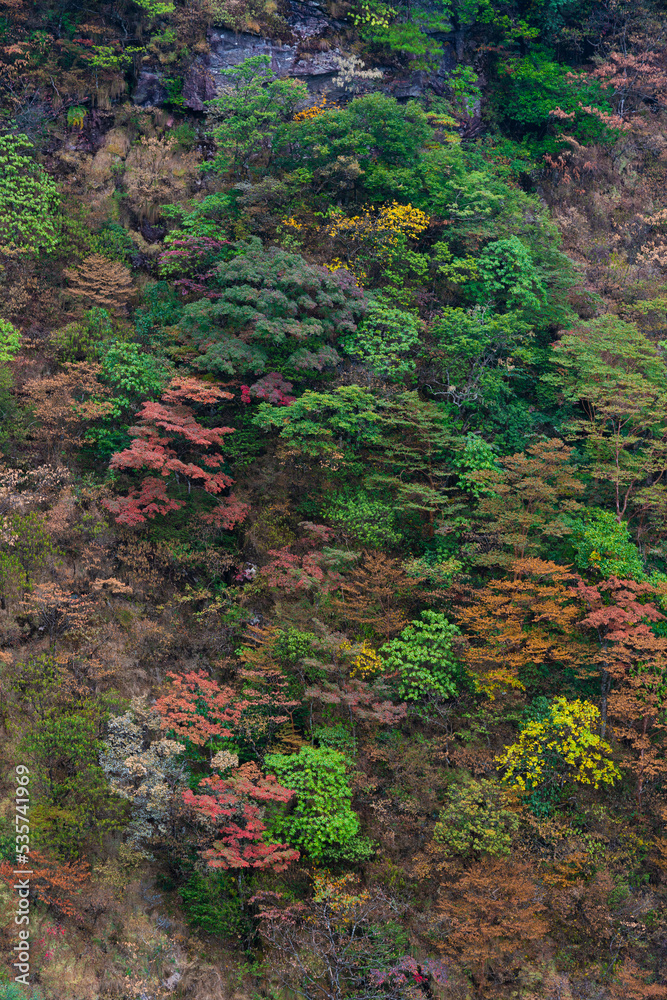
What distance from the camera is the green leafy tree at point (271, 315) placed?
16.2m

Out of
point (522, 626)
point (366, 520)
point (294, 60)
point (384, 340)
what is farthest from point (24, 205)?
point (522, 626)

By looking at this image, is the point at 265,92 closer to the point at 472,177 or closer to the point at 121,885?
the point at 472,177

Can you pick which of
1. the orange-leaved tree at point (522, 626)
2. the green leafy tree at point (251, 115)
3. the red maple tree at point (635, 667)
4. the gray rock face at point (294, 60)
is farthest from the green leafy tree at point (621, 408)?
the gray rock face at point (294, 60)

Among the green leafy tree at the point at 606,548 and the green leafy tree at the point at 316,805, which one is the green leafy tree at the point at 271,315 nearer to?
the green leafy tree at the point at 606,548

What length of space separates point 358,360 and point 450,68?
38.7ft

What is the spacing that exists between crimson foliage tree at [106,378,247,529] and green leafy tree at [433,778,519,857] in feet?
22.0

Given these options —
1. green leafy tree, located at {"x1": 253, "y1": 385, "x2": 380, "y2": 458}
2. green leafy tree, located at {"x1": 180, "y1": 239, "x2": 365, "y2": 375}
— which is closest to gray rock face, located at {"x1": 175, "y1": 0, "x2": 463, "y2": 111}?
green leafy tree, located at {"x1": 180, "y1": 239, "x2": 365, "y2": 375}

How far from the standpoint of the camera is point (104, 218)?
A: 19.6 metres

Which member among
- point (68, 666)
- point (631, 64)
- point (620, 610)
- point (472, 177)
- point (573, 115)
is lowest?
point (68, 666)

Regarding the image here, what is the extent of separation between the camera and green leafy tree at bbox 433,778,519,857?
43.0 feet

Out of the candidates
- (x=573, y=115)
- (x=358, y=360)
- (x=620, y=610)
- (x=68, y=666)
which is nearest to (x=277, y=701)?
(x=68, y=666)

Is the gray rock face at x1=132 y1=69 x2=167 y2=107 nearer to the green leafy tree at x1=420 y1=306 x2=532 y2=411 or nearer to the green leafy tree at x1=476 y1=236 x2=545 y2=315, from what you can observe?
the green leafy tree at x1=476 y1=236 x2=545 y2=315
